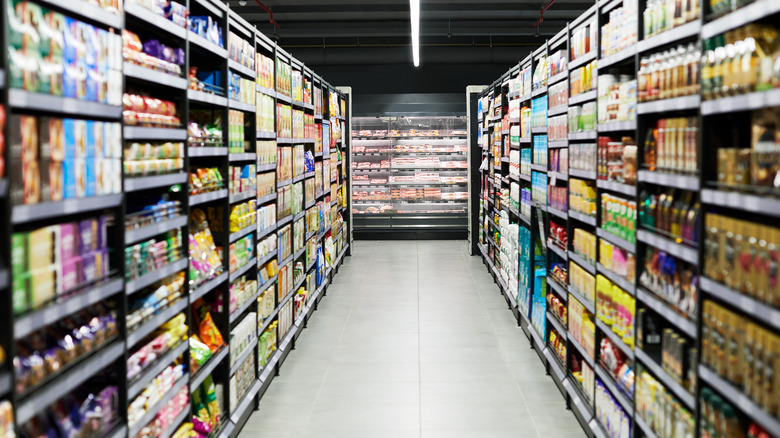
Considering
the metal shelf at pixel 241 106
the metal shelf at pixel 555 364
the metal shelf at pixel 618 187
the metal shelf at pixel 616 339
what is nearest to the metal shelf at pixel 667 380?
the metal shelf at pixel 616 339

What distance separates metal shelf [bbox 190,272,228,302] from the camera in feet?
13.0

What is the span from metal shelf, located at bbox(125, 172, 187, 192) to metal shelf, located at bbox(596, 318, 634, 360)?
252cm

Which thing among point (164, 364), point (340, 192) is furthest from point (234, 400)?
point (340, 192)

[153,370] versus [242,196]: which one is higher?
[242,196]

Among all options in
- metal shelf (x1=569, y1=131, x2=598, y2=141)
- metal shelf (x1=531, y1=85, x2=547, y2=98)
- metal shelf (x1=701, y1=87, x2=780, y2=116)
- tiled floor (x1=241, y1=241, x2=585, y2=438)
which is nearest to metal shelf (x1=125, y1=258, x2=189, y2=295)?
tiled floor (x1=241, y1=241, x2=585, y2=438)

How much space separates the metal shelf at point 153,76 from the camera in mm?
3041

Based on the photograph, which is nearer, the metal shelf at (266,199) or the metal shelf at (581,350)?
the metal shelf at (581,350)

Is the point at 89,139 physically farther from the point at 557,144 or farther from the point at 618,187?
the point at 557,144

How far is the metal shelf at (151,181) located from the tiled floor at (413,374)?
2.06 m

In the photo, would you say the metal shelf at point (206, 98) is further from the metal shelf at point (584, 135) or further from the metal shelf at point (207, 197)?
the metal shelf at point (584, 135)

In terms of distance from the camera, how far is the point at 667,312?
332 centimetres

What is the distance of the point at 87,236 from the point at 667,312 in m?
2.50

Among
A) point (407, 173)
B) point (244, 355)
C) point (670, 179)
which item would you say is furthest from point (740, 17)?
point (407, 173)

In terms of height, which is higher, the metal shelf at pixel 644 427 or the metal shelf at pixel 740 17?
the metal shelf at pixel 740 17
